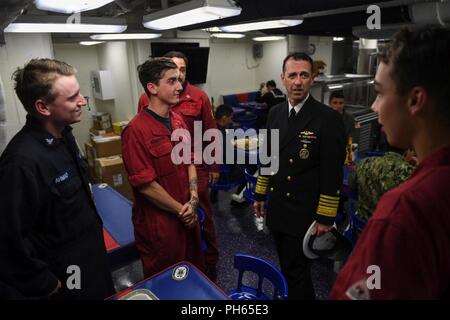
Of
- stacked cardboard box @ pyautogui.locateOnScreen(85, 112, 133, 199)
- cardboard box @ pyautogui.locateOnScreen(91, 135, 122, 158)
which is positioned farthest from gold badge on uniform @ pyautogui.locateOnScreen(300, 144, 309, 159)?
cardboard box @ pyautogui.locateOnScreen(91, 135, 122, 158)

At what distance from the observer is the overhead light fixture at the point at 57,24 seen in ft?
7.78

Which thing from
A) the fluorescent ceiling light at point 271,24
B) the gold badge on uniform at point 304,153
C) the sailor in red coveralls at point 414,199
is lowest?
the gold badge on uniform at point 304,153

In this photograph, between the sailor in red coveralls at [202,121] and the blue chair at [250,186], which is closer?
the sailor in red coveralls at [202,121]

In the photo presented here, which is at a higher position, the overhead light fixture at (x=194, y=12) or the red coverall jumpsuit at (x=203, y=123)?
the overhead light fixture at (x=194, y=12)

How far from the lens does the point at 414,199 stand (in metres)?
0.66

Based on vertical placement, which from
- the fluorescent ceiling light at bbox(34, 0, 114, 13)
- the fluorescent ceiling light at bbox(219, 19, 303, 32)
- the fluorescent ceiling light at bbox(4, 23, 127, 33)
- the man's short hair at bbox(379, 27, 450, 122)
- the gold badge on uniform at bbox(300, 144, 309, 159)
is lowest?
the gold badge on uniform at bbox(300, 144, 309, 159)

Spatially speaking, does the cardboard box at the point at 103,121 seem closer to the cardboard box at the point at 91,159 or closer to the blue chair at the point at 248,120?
the cardboard box at the point at 91,159

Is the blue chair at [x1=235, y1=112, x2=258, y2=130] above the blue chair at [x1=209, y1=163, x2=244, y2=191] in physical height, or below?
above

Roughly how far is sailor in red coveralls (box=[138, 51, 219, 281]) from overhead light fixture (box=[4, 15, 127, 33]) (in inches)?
23.4

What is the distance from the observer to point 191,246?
2.22 meters

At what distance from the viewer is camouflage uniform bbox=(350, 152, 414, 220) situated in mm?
2025

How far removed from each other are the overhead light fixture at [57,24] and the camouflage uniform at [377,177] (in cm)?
250

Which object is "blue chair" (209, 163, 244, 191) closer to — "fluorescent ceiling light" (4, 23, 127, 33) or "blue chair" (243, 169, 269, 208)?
"blue chair" (243, 169, 269, 208)

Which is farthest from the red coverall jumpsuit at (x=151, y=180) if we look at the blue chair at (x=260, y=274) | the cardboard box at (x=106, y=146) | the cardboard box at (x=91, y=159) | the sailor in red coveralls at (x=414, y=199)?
the cardboard box at (x=91, y=159)
